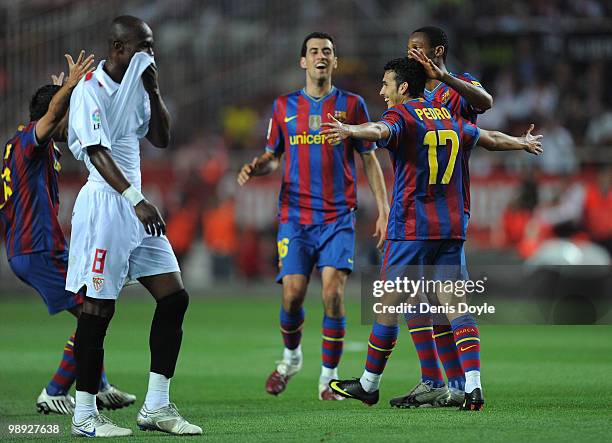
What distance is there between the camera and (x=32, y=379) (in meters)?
9.54

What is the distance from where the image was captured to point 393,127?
7.08 metres

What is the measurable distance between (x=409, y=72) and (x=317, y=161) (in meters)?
1.67

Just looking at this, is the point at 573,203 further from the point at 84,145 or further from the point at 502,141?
the point at 84,145

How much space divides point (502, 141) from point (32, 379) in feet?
14.7

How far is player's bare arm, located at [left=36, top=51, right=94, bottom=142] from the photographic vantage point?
6.98 metres

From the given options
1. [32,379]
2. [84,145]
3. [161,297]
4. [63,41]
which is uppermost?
[63,41]

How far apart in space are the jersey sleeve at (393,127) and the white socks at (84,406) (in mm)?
2323

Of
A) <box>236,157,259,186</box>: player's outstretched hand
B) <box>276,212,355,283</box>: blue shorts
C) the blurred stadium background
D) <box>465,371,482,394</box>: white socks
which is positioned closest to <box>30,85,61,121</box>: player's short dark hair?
<box>236,157,259,186</box>: player's outstretched hand

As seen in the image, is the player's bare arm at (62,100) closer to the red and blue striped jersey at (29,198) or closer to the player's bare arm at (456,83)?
the red and blue striped jersey at (29,198)

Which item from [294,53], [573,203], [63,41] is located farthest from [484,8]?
[63,41]

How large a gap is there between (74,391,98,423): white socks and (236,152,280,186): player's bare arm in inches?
91.9

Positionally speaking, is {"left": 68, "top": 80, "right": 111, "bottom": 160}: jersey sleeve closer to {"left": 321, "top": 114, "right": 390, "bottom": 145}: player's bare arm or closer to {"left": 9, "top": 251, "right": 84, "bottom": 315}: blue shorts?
{"left": 321, "top": 114, "right": 390, "bottom": 145}: player's bare arm

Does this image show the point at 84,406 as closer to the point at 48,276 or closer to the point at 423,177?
the point at 48,276

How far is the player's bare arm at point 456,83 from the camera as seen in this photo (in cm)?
701
